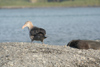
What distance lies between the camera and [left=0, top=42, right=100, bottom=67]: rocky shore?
10.1m

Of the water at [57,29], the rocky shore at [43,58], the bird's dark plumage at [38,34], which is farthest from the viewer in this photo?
the water at [57,29]

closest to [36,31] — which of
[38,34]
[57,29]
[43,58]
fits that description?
[38,34]

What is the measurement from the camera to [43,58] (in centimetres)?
1063

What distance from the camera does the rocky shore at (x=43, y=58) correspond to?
33.1 ft

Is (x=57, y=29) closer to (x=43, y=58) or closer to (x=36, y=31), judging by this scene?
(x=36, y=31)

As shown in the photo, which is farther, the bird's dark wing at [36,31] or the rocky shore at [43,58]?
the bird's dark wing at [36,31]

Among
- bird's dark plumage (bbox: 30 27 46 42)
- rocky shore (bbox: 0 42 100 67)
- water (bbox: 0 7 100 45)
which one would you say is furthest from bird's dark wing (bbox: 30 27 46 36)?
water (bbox: 0 7 100 45)

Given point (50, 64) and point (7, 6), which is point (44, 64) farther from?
point (7, 6)

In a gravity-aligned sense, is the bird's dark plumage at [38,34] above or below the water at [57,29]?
above

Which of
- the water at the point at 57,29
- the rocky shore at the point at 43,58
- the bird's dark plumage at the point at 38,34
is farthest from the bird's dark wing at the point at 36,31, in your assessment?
the water at the point at 57,29

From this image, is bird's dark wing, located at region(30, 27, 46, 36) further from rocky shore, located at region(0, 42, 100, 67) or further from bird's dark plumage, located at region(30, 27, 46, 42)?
rocky shore, located at region(0, 42, 100, 67)

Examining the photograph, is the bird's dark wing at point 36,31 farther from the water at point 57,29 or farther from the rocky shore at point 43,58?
the water at point 57,29

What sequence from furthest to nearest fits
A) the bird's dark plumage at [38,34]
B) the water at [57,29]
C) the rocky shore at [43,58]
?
the water at [57,29] → the bird's dark plumage at [38,34] → the rocky shore at [43,58]

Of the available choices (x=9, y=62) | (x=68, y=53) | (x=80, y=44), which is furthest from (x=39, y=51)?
(x=80, y=44)
